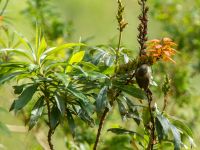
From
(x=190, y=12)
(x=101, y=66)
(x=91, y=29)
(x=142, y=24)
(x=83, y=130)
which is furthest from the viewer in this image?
(x=91, y=29)

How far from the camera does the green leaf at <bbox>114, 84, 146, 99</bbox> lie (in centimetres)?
160

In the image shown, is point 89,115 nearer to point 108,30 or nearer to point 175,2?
point 175,2

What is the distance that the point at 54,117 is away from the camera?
1.62 m

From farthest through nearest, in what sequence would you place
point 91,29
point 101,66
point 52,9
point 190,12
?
point 91,29
point 190,12
point 52,9
point 101,66

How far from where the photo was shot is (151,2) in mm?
3953

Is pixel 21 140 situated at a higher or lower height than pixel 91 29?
lower

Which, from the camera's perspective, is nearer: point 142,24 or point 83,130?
point 142,24

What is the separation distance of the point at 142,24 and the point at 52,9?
2034 mm

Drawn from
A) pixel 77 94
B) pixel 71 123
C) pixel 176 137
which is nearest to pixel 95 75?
pixel 77 94

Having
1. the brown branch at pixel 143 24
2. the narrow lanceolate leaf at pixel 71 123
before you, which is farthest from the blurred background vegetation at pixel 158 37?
the brown branch at pixel 143 24

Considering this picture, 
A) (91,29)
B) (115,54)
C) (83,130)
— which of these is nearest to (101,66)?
(115,54)

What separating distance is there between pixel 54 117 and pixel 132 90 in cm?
25

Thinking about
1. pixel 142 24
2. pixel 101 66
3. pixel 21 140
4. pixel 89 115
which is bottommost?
pixel 21 140

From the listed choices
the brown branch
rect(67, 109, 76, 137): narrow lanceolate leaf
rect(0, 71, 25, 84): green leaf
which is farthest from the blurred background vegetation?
the brown branch
